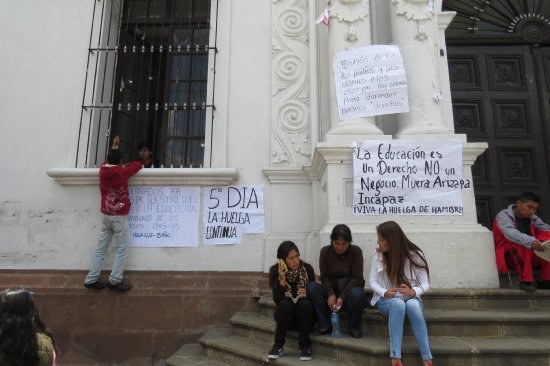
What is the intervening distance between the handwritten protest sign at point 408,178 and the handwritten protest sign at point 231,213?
143 centimetres

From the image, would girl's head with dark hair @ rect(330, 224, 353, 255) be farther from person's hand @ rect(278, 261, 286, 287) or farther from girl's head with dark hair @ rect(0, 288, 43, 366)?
girl's head with dark hair @ rect(0, 288, 43, 366)

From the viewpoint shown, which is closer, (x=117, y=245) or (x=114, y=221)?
(x=114, y=221)

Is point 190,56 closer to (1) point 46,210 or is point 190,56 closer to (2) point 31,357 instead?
(1) point 46,210

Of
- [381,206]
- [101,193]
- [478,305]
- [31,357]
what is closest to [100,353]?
[101,193]

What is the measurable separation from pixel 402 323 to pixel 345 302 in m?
0.63

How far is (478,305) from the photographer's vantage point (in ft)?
12.4

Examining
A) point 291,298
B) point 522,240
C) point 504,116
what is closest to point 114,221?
point 291,298

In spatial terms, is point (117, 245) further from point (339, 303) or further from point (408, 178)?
point (408, 178)

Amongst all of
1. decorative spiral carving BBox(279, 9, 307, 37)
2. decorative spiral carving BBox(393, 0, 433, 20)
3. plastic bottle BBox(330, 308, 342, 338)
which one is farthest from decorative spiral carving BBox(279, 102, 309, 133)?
plastic bottle BBox(330, 308, 342, 338)

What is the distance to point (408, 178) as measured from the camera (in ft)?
14.9

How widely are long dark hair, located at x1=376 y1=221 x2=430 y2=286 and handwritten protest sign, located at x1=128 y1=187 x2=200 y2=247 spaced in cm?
271

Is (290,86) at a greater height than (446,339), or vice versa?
(290,86)

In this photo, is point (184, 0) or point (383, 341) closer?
point (383, 341)

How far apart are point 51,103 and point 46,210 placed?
159 centimetres
